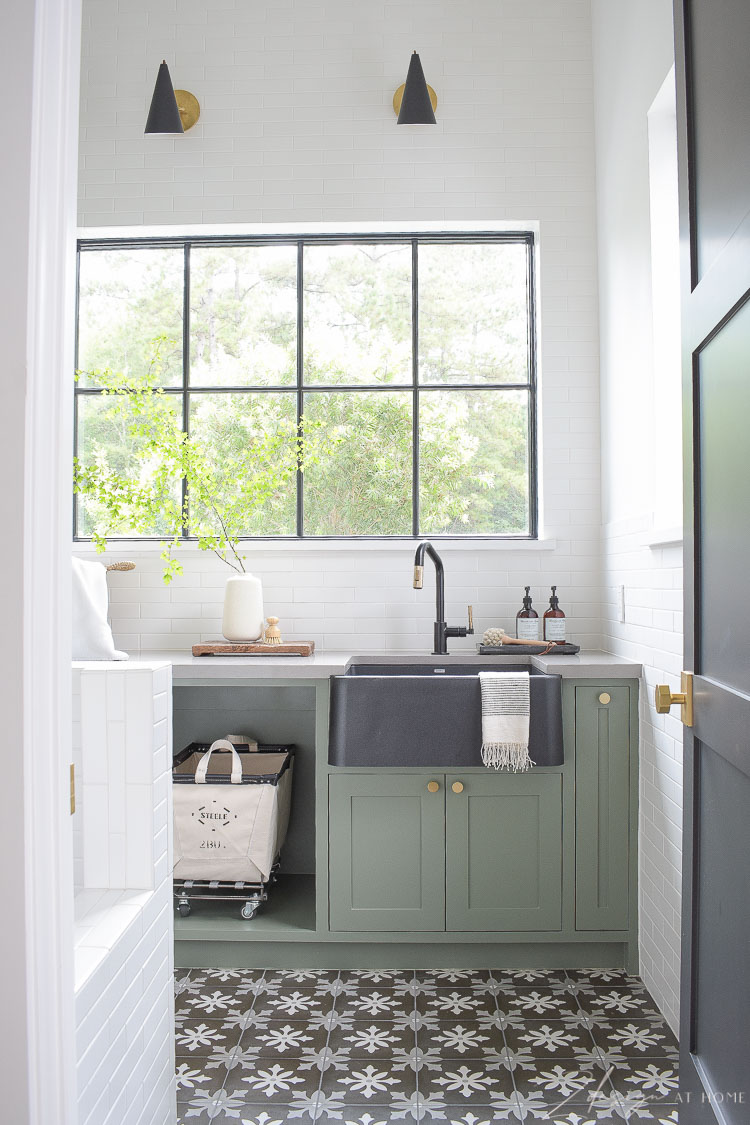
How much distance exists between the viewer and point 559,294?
11.0ft

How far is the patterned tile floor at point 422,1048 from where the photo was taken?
199cm

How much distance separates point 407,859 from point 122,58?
11.0ft

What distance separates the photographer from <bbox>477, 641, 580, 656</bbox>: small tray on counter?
307 cm

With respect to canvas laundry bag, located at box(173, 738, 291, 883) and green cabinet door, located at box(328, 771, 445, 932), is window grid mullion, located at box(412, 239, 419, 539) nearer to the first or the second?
green cabinet door, located at box(328, 771, 445, 932)

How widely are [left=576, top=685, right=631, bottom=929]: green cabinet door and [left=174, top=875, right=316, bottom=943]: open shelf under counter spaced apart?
0.91 meters

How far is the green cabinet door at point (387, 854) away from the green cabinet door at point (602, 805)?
459mm

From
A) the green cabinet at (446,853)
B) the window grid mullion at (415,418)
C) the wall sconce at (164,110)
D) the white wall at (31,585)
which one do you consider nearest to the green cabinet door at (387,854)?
the green cabinet at (446,853)

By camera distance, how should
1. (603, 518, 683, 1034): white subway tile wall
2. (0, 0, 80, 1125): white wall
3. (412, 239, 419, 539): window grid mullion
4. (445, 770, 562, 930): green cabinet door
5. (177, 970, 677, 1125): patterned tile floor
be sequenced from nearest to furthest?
(0, 0, 80, 1125): white wall
(177, 970, 677, 1125): patterned tile floor
(603, 518, 683, 1034): white subway tile wall
(445, 770, 562, 930): green cabinet door
(412, 239, 419, 539): window grid mullion

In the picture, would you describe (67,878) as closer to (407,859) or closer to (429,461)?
(407,859)

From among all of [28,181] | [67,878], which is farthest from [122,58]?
[67,878]

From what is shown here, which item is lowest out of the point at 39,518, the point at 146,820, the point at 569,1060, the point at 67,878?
the point at 569,1060

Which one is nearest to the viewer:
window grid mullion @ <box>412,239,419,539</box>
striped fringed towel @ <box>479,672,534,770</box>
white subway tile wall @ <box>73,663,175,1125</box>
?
white subway tile wall @ <box>73,663,175,1125</box>

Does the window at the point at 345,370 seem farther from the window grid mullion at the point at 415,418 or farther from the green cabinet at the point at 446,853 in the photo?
the green cabinet at the point at 446,853

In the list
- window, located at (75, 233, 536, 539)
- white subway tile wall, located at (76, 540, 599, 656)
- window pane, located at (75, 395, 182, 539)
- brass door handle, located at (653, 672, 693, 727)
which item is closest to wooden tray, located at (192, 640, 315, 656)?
white subway tile wall, located at (76, 540, 599, 656)
